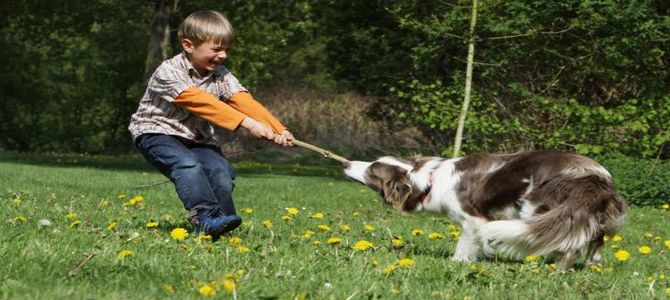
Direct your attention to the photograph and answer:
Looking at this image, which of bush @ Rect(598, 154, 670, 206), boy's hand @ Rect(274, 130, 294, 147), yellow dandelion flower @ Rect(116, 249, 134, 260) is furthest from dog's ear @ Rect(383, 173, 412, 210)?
bush @ Rect(598, 154, 670, 206)

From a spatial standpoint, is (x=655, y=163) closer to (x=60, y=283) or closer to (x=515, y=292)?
(x=515, y=292)

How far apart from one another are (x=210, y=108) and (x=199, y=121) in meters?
0.48

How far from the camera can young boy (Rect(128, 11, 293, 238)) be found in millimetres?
6133

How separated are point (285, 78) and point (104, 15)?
11895 mm

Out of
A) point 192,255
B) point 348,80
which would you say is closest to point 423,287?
point 192,255

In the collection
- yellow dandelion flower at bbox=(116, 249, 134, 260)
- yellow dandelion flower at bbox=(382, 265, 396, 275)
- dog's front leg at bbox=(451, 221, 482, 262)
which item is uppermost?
yellow dandelion flower at bbox=(116, 249, 134, 260)

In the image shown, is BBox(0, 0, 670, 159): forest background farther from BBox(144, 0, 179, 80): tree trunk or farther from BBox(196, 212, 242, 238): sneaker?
BBox(196, 212, 242, 238): sneaker

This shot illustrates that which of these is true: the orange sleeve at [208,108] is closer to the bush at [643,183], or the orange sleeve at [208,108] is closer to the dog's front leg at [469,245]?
the dog's front leg at [469,245]

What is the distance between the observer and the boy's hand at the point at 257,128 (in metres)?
6.17

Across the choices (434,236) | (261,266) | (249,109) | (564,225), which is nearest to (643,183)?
(434,236)

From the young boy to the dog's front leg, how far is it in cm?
140

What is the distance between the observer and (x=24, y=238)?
199 inches

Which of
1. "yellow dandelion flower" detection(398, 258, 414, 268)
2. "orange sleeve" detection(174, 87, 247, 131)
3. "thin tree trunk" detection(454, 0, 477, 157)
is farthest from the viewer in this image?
"thin tree trunk" detection(454, 0, 477, 157)

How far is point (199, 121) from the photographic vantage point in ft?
21.5
